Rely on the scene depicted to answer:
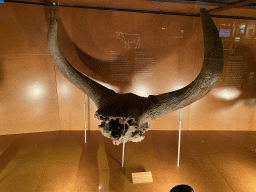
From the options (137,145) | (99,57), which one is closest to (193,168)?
(137,145)

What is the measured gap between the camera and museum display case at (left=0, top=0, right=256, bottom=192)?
200 cm

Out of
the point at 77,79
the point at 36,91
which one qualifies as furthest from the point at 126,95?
the point at 36,91

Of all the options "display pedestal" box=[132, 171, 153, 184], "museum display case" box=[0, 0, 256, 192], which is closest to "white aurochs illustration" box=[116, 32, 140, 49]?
"museum display case" box=[0, 0, 256, 192]

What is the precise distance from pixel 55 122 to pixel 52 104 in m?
0.29

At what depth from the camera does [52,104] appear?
2.75 meters

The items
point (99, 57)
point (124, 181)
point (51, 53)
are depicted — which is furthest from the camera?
point (99, 57)

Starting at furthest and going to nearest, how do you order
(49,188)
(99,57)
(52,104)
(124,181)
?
(52,104), (99,57), (124,181), (49,188)

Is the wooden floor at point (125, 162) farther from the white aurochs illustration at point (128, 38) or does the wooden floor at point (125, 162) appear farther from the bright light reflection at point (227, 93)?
the white aurochs illustration at point (128, 38)

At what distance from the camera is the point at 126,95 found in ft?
6.40

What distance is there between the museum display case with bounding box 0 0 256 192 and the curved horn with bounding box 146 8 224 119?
0.01m

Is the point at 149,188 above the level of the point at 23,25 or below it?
below

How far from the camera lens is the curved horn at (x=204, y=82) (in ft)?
5.50

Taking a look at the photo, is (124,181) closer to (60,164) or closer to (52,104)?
(60,164)

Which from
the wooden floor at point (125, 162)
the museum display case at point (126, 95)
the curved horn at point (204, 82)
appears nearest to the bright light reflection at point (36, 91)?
the museum display case at point (126, 95)
